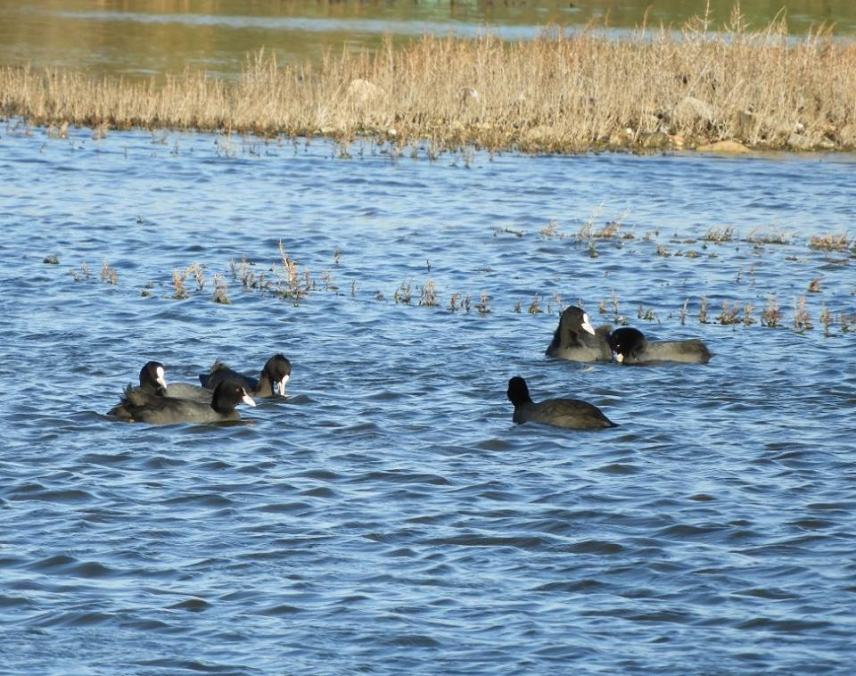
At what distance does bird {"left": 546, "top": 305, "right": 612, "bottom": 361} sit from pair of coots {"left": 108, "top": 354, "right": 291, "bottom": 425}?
339 centimetres

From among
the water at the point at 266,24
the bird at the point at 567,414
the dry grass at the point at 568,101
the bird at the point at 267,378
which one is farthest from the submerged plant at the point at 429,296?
the water at the point at 266,24

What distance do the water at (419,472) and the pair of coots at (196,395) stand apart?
17 centimetres

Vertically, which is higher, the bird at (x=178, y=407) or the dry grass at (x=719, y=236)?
the dry grass at (x=719, y=236)

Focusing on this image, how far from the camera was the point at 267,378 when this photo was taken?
15414mm

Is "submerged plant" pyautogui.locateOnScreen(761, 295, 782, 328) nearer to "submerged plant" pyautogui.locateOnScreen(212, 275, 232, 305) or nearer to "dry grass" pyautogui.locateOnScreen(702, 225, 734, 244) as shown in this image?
"dry grass" pyautogui.locateOnScreen(702, 225, 734, 244)

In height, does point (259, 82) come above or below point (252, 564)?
above

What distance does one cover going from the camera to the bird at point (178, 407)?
47.1 feet

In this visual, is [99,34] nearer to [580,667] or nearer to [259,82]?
[259,82]

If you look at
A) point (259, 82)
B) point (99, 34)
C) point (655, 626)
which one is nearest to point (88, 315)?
point (655, 626)

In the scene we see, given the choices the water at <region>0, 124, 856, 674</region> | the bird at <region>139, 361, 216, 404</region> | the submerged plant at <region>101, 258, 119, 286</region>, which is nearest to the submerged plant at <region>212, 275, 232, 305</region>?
the water at <region>0, 124, 856, 674</region>

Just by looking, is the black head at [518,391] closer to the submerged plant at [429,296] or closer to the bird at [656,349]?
the bird at [656,349]

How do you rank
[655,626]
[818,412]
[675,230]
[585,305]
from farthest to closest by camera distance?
[675,230]
[585,305]
[818,412]
[655,626]

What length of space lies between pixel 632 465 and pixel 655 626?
12.3 ft

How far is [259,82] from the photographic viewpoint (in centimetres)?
3891
